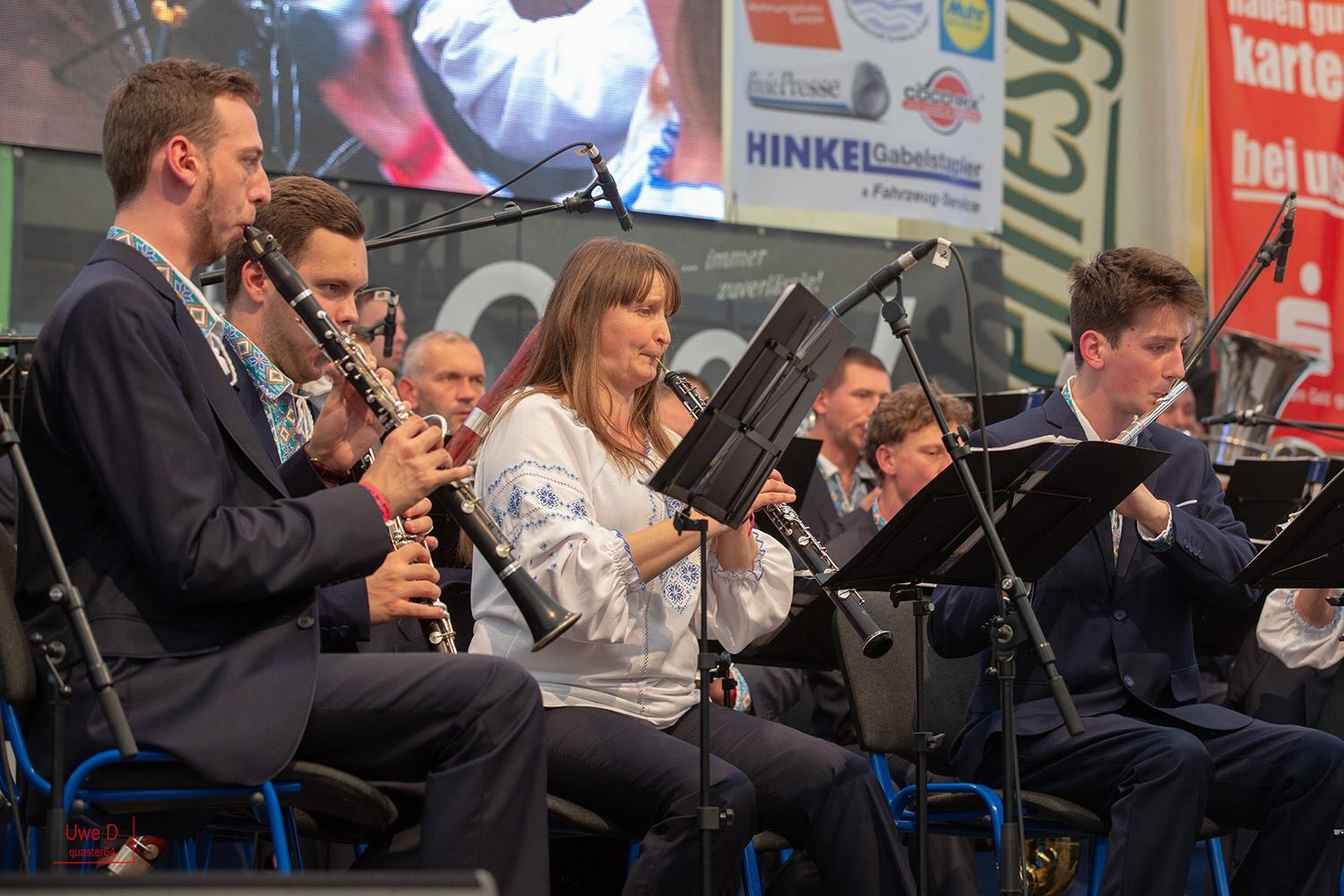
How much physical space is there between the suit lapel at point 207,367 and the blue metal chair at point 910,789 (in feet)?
4.89

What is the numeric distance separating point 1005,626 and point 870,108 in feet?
17.3

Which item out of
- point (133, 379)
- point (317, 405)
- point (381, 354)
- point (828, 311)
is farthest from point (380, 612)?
point (381, 354)

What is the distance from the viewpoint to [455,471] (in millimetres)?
2656

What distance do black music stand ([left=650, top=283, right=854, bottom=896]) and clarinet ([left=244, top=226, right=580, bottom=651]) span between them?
0.29 metres

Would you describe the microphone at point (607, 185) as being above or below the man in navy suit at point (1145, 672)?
above

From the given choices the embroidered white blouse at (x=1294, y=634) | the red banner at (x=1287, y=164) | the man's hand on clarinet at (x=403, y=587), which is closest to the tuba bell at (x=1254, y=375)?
the red banner at (x=1287, y=164)

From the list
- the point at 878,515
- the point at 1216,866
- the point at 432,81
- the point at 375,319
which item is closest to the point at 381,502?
the point at 1216,866

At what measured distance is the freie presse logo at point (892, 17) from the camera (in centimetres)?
788

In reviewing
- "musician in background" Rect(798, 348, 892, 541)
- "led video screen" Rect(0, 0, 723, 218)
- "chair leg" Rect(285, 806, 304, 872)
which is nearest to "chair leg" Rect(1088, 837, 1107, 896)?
"chair leg" Rect(285, 806, 304, 872)

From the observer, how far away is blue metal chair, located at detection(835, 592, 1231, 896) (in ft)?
11.2

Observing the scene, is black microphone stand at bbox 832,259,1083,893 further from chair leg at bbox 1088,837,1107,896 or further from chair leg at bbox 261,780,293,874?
chair leg at bbox 261,780,293,874

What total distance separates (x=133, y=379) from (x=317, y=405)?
1.78m

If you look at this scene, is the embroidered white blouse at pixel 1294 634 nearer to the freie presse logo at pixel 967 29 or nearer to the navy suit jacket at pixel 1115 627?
the navy suit jacket at pixel 1115 627

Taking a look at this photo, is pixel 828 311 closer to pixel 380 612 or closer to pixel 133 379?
pixel 380 612
